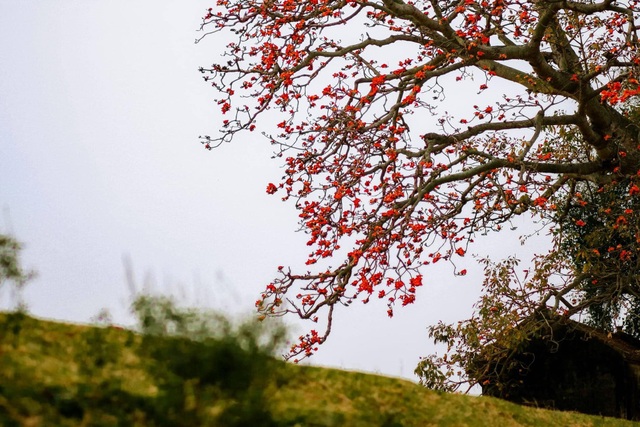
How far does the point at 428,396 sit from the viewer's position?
7.75 metres

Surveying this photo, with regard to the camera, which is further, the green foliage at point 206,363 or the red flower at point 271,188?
the red flower at point 271,188

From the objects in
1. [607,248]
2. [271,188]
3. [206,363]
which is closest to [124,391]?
[206,363]

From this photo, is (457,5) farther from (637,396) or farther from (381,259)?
(637,396)

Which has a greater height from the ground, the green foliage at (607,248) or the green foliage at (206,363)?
the green foliage at (607,248)

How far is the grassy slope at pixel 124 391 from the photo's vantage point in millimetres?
4809

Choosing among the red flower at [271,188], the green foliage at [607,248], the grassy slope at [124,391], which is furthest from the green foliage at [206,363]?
the green foliage at [607,248]

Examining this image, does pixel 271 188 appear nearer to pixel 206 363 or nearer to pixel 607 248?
pixel 206 363

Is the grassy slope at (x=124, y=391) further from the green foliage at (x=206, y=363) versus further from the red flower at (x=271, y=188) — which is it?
the red flower at (x=271, y=188)

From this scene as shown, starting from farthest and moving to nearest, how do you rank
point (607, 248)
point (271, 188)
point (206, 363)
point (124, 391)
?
1. point (607, 248)
2. point (271, 188)
3. point (206, 363)
4. point (124, 391)

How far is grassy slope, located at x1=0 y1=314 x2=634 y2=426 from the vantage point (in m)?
4.81

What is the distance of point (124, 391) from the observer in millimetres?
5102

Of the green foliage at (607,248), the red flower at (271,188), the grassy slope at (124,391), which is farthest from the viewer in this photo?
the green foliage at (607,248)

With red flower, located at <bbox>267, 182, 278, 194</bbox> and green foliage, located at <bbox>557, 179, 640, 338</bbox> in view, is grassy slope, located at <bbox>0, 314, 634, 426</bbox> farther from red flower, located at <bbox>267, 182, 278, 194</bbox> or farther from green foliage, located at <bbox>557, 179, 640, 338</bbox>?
green foliage, located at <bbox>557, 179, 640, 338</bbox>

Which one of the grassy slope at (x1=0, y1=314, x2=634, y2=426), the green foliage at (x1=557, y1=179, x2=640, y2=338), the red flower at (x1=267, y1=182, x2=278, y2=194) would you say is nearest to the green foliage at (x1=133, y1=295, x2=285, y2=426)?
the grassy slope at (x1=0, y1=314, x2=634, y2=426)
